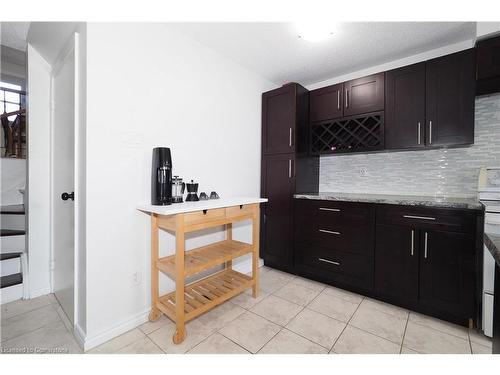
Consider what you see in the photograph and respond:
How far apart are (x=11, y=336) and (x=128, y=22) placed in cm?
241

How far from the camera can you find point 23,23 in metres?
1.84

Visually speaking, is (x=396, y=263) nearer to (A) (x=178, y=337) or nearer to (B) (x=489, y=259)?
(B) (x=489, y=259)

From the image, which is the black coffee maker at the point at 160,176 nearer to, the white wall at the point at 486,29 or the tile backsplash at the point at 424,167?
the tile backsplash at the point at 424,167

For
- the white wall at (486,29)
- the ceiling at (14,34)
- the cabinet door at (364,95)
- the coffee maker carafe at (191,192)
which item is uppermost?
the ceiling at (14,34)

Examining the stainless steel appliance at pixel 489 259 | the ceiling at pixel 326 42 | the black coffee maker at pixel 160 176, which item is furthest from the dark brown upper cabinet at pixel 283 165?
the stainless steel appliance at pixel 489 259

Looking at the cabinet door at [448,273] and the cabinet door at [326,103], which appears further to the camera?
the cabinet door at [326,103]

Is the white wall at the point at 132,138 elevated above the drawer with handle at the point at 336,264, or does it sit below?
above

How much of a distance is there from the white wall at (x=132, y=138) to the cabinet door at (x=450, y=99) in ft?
6.80

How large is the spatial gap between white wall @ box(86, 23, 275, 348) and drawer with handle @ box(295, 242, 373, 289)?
3.72ft

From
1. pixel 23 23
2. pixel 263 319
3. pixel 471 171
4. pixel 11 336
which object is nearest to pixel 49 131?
pixel 23 23

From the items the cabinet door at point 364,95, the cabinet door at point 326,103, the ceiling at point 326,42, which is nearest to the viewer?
the ceiling at point 326,42

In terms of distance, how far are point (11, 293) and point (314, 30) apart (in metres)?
3.54

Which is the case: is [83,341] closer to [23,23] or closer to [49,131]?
[49,131]

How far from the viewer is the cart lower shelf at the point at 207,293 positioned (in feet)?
5.40
